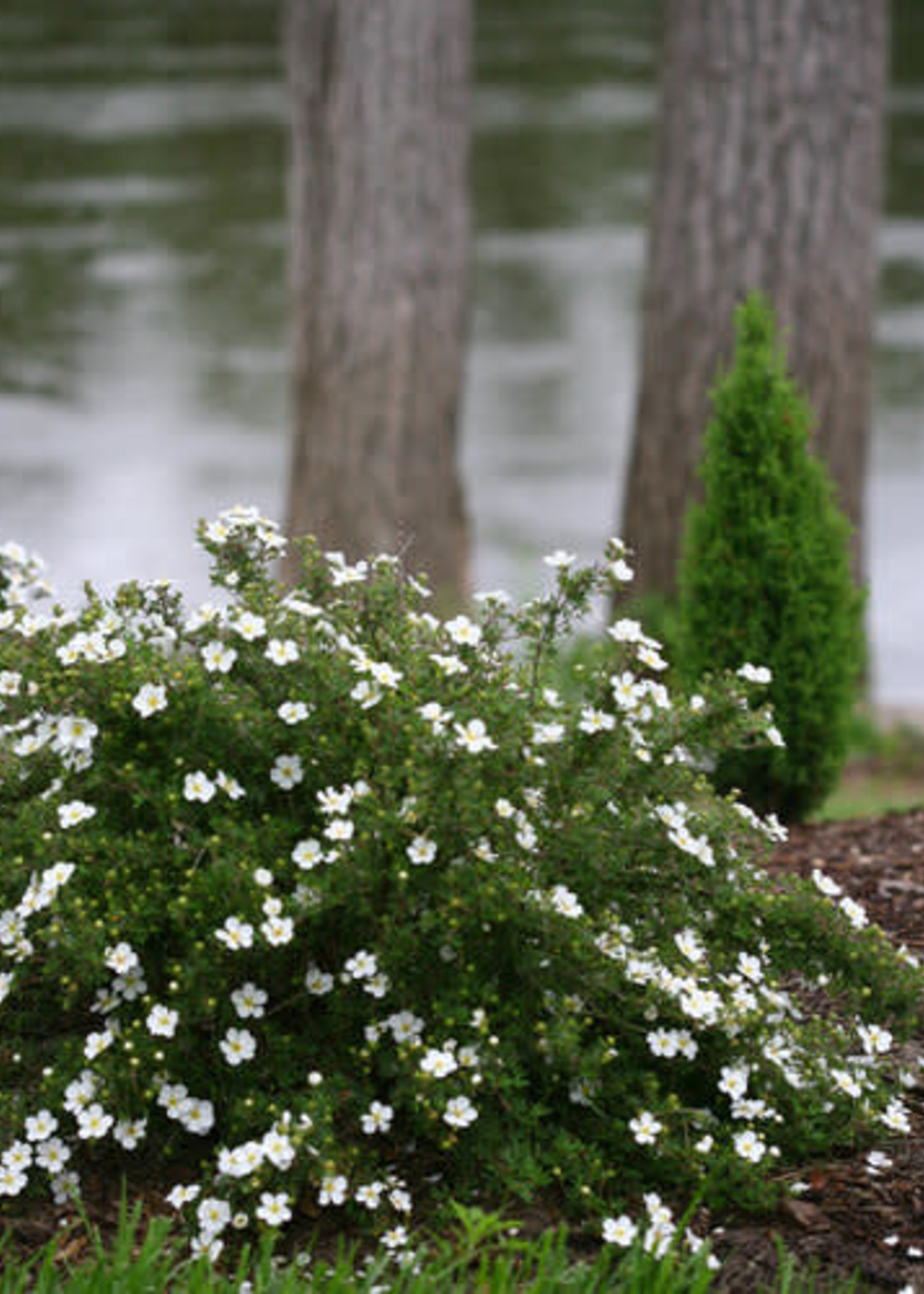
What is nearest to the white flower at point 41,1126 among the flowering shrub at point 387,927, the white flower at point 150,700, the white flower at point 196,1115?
the flowering shrub at point 387,927

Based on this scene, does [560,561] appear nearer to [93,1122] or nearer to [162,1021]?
A: [162,1021]

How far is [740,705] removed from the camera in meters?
3.38

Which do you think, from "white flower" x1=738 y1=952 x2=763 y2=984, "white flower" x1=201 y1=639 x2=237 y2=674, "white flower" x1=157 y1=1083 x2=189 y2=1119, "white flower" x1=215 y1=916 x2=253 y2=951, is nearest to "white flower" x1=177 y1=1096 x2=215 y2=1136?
"white flower" x1=157 y1=1083 x2=189 y2=1119

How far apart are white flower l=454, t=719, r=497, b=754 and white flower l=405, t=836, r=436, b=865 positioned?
0.56 ft

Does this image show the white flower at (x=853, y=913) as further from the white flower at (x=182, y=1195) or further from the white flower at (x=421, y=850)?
the white flower at (x=182, y=1195)

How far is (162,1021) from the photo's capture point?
9.89 feet

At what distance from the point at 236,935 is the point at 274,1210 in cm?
46

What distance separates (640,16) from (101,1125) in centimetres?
2643

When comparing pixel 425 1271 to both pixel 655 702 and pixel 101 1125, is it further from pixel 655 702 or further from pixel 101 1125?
pixel 655 702

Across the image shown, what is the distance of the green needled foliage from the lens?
533 centimetres

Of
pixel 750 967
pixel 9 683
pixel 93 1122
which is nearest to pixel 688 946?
pixel 750 967

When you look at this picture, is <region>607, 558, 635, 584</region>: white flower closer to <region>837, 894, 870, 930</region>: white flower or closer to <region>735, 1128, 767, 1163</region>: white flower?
<region>837, 894, 870, 930</region>: white flower

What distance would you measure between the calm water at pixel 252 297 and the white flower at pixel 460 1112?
5.68 metres

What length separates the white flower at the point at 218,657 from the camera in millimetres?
3184
